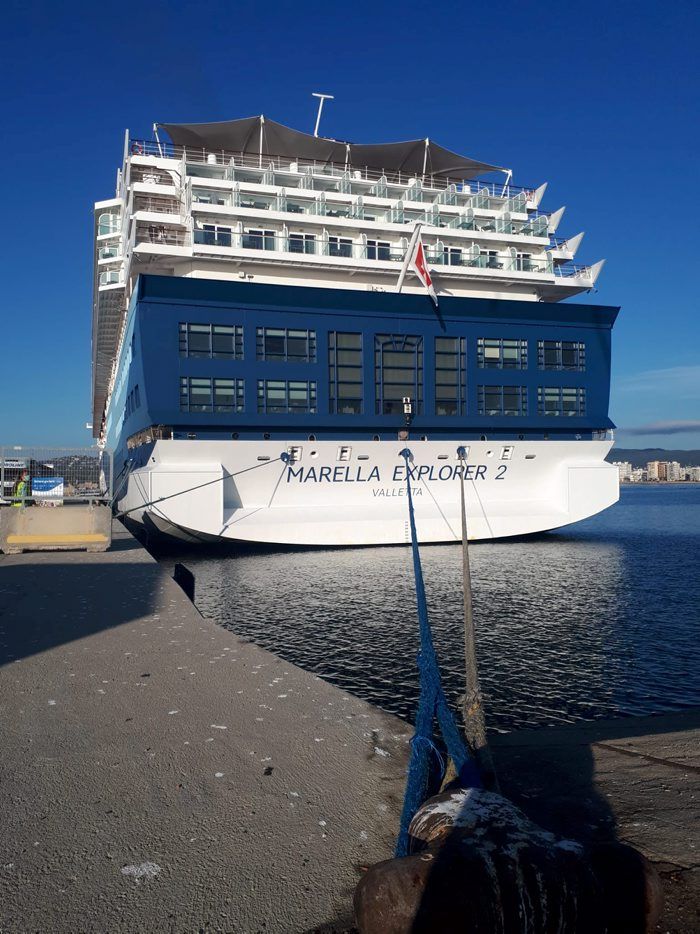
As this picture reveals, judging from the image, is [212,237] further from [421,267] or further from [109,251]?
[109,251]

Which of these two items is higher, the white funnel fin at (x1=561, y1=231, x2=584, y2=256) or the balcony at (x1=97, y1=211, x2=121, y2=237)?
the balcony at (x1=97, y1=211, x2=121, y2=237)

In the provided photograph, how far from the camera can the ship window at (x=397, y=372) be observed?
20.3 m

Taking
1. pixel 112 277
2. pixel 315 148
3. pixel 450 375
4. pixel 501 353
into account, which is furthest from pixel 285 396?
pixel 112 277

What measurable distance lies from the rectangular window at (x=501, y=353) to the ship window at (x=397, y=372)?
2.13 m

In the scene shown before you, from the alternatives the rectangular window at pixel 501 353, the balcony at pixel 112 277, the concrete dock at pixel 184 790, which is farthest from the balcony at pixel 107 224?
the concrete dock at pixel 184 790

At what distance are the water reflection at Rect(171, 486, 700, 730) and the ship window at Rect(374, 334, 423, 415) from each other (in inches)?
173

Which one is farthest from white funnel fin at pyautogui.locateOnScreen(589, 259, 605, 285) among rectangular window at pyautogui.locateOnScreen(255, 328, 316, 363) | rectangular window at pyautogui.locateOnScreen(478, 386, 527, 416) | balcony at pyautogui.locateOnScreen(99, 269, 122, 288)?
balcony at pyautogui.locateOnScreen(99, 269, 122, 288)

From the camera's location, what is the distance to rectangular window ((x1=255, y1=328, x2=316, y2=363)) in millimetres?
19562

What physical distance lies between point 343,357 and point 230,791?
17.3 meters

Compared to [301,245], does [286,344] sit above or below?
below

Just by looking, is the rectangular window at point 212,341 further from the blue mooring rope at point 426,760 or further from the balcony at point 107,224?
the balcony at point 107,224

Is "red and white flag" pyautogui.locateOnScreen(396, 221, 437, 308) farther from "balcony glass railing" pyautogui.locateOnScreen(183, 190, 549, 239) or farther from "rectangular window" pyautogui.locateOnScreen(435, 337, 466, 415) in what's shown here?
"balcony glass railing" pyautogui.locateOnScreen(183, 190, 549, 239)

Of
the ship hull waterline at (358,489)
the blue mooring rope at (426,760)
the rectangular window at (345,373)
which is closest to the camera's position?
the blue mooring rope at (426,760)

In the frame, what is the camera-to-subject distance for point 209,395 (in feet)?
62.2
